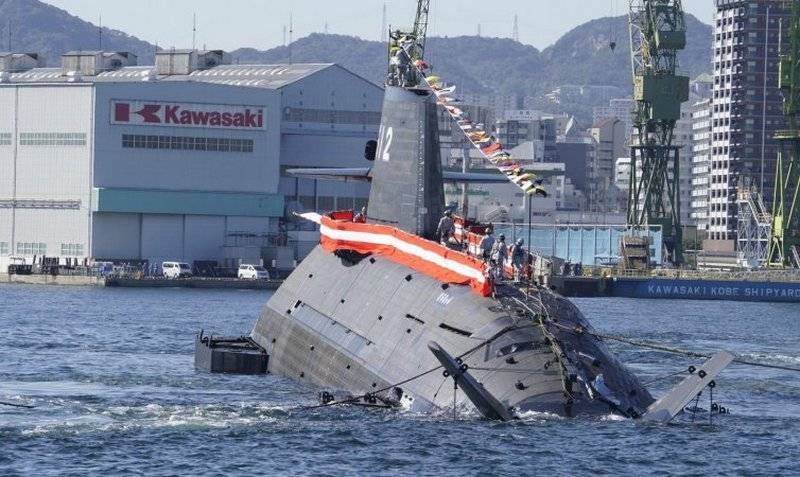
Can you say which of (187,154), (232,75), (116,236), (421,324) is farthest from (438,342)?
(232,75)

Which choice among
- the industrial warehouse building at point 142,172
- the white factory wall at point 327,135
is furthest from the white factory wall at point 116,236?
the white factory wall at point 327,135

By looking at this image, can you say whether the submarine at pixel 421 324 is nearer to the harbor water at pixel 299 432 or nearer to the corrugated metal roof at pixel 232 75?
the harbor water at pixel 299 432

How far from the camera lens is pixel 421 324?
43562 mm

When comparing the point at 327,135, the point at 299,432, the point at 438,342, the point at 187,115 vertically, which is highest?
the point at 187,115

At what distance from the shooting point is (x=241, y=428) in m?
38.4

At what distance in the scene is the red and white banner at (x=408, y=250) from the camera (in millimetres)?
43781

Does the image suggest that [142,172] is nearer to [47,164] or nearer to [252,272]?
[47,164]

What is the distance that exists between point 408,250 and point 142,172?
82843mm

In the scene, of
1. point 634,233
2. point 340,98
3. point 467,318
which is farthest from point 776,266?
point 467,318

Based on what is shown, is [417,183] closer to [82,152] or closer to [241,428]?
[241,428]

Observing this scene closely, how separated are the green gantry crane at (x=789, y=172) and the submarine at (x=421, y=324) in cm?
7930

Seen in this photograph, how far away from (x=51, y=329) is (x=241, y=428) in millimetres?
36674

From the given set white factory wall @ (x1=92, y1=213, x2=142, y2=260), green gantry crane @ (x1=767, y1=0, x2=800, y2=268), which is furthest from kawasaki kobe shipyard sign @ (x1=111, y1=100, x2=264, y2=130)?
green gantry crane @ (x1=767, y1=0, x2=800, y2=268)

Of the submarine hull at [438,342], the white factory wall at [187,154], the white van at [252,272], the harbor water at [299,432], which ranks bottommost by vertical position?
the white van at [252,272]
